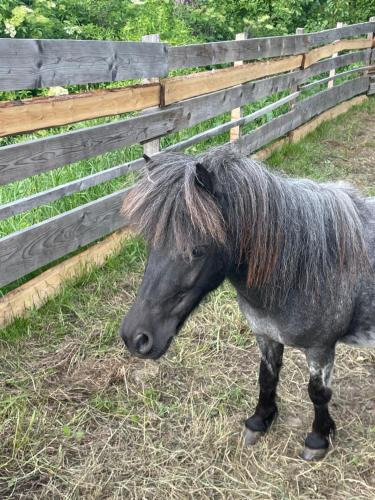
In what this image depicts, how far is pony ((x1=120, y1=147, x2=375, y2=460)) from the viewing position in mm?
1700

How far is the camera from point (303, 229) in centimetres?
198

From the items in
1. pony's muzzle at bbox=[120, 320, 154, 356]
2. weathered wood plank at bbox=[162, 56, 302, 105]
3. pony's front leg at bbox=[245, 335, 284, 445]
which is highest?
A: weathered wood plank at bbox=[162, 56, 302, 105]

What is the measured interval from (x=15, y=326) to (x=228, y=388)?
141 cm

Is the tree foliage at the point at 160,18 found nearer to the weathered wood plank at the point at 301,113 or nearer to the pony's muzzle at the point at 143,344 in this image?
the weathered wood plank at the point at 301,113

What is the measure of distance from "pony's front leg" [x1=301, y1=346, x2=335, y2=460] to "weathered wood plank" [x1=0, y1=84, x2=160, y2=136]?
6.63ft

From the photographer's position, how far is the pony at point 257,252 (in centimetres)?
170

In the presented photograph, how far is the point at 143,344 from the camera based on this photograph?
1.80 metres

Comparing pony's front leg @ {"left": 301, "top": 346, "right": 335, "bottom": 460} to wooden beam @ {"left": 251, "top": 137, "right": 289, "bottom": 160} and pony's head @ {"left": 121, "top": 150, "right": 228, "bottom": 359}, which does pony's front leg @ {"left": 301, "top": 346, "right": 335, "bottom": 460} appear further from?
wooden beam @ {"left": 251, "top": 137, "right": 289, "bottom": 160}

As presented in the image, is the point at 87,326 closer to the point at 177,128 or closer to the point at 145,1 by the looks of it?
the point at 177,128

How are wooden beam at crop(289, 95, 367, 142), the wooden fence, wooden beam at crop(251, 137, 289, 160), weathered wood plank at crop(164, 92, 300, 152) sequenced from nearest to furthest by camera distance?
the wooden fence, weathered wood plank at crop(164, 92, 300, 152), wooden beam at crop(251, 137, 289, 160), wooden beam at crop(289, 95, 367, 142)

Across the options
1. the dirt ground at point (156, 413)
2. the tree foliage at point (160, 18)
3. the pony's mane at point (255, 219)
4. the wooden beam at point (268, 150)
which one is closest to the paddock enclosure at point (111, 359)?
the dirt ground at point (156, 413)

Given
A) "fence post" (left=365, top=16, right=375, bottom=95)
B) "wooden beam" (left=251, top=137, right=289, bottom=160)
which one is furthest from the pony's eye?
"fence post" (left=365, top=16, right=375, bottom=95)

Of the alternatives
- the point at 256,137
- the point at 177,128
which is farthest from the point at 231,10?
the point at 177,128

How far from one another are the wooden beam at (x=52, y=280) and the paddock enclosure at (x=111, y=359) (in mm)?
12
